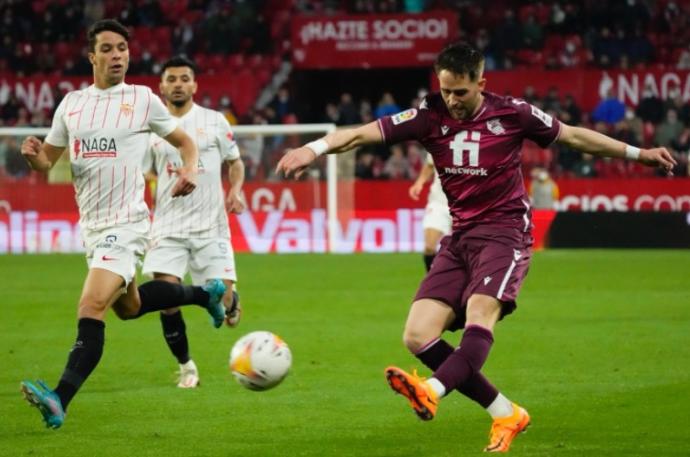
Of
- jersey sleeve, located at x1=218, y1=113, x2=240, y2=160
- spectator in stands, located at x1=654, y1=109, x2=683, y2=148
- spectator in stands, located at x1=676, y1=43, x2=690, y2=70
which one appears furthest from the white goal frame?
jersey sleeve, located at x1=218, y1=113, x2=240, y2=160

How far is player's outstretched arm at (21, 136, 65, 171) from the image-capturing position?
789 centimetres

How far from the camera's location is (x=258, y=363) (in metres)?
7.25

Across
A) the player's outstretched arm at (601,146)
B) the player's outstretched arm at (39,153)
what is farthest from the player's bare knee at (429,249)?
the player's outstretched arm at (601,146)

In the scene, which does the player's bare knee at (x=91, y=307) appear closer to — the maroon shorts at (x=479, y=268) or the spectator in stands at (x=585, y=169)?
the maroon shorts at (x=479, y=268)

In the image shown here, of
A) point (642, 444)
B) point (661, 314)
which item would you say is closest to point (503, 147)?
point (642, 444)

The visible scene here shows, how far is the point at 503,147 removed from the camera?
713cm

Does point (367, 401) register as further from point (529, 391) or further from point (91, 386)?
point (91, 386)

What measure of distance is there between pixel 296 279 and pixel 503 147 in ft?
39.5

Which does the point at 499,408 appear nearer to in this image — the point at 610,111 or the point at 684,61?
the point at 610,111

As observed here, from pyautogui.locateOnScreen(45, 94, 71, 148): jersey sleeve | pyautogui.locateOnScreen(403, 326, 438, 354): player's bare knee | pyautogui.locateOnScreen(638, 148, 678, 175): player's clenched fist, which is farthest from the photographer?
pyautogui.locateOnScreen(45, 94, 71, 148): jersey sleeve

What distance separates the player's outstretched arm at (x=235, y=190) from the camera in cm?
1005

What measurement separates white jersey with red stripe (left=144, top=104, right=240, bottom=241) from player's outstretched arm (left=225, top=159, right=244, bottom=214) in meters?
0.11

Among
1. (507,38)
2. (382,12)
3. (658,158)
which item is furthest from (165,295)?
(382,12)

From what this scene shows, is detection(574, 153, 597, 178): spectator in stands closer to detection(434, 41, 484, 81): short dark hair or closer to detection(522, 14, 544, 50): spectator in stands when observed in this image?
detection(522, 14, 544, 50): spectator in stands
